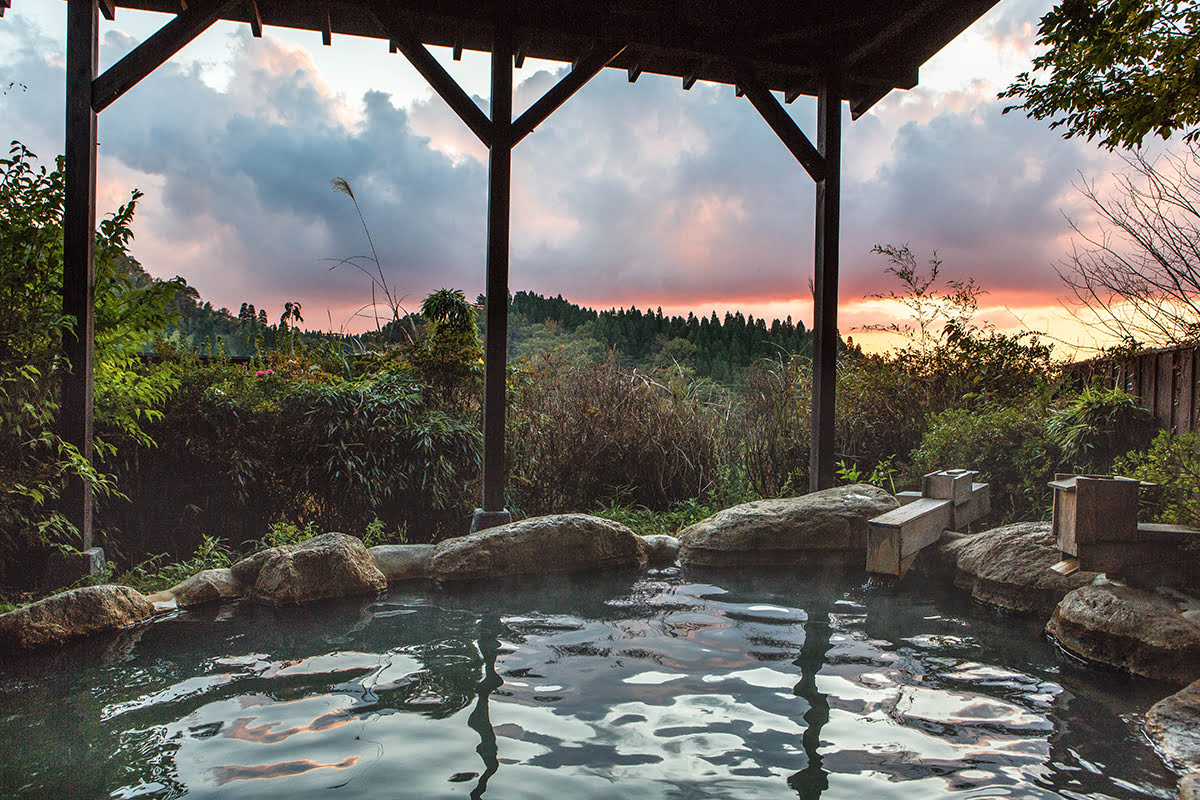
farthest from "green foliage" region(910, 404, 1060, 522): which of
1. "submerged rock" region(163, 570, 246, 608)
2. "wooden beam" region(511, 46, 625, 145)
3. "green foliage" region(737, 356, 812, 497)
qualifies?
"submerged rock" region(163, 570, 246, 608)

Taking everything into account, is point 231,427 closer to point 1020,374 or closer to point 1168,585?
point 1168,585

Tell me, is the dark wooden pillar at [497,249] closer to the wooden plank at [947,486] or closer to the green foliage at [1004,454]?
the wooden plank at [947,486]

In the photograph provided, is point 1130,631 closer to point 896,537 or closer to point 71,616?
point 896,537

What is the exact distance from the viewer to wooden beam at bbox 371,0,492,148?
495 centimetres

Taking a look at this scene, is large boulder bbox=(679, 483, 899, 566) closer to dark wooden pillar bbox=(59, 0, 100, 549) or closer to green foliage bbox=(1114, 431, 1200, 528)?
green foliage bbox=(1114, 431, 1200, 528)

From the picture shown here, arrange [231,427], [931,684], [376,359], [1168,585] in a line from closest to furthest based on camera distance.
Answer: [931,684] < [1168,585] < [231,427] < [376,359]

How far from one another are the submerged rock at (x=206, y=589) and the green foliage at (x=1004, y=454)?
5.46 meters

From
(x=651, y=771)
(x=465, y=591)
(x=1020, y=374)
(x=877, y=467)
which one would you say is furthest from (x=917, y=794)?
(x=1020, y=374)

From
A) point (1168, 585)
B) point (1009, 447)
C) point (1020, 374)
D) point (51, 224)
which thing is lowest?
point (1168, 585)

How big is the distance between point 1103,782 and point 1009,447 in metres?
4.29

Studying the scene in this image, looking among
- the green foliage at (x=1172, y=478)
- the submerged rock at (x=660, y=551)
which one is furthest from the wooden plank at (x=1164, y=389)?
the submerged rock at (x=660, y=551)

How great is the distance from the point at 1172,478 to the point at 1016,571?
1269mm

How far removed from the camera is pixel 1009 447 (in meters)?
6.01

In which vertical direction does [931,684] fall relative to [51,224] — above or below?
below
